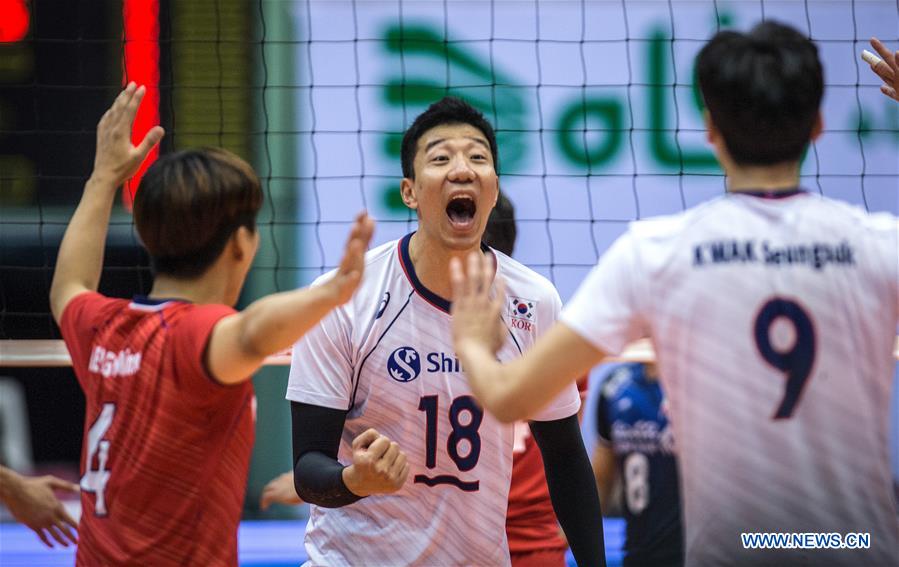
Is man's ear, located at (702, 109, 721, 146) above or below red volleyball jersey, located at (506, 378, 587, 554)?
above

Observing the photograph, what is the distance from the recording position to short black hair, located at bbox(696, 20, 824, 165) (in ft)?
6.19

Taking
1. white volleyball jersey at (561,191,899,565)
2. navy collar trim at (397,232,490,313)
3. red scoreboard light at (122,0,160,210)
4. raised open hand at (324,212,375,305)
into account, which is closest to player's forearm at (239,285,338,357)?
raised open hand at (324,212,375,305)

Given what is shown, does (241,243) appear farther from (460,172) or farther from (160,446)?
(460,172)

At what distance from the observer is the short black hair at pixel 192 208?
2.16 metres

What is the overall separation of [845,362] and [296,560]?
3.57 m

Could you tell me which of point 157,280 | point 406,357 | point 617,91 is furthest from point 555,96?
point 157,280

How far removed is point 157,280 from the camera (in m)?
2.27

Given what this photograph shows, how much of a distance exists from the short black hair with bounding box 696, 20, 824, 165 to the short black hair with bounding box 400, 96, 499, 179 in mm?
1171

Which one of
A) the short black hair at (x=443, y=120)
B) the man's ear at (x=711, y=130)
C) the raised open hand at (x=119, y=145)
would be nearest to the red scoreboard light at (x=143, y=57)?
the short black hair at (x=443, y=120)

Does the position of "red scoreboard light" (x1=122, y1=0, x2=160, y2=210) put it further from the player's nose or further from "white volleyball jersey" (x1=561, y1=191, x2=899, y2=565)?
"white volleyball jersey" (x1=561, y1=191, x2=899, y2=565)

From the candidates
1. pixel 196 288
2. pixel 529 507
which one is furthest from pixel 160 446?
pixel 529 507

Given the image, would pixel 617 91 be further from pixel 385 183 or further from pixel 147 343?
pixel 147 343

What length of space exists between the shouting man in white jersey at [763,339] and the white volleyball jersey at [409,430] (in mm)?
928

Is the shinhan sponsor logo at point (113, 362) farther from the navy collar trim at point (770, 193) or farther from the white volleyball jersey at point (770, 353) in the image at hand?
the navy collar trim at point (770, 193)
